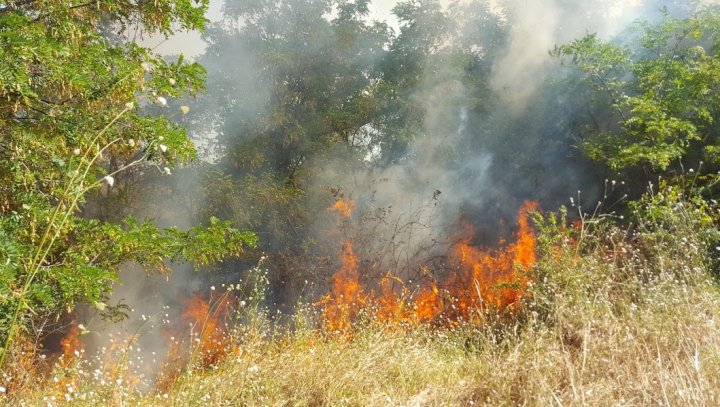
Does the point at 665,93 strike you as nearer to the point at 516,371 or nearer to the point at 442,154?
the point at 442,154

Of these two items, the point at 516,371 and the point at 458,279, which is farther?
the point at 458,279

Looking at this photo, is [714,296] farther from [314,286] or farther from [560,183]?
[560,183]

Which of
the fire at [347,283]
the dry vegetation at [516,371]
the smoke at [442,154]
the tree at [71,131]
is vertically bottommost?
the dry vegetation at [516,371]

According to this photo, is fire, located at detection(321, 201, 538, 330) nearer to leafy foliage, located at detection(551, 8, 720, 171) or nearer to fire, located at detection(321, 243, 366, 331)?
fire, located at detection(321, 243, 366, 331)

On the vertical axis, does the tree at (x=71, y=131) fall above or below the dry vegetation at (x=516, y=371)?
above

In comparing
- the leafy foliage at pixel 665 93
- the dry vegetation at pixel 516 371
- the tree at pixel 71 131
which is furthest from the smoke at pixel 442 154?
the dry vegetation at pixel 516 371

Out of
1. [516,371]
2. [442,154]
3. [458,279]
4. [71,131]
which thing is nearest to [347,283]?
[458,279]

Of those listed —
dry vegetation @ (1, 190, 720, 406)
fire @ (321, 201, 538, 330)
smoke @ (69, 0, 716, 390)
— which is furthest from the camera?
smoke @ (69, 0, 716, 390)

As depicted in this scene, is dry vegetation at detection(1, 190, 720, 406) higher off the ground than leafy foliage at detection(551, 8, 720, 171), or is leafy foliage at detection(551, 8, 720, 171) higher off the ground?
leafy foliage at detection(551, 8, 720, 171)

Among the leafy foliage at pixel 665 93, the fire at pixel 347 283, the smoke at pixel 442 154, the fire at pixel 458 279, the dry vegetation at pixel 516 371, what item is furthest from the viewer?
the smoke at pixel 442 154

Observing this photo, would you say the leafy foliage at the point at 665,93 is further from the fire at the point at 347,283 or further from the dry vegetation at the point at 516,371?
the fire at the point at 347,283

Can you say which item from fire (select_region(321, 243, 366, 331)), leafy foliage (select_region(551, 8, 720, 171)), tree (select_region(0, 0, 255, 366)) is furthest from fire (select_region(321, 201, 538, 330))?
tree (select_region(0, 0, 255, 366))

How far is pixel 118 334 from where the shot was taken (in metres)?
12.4

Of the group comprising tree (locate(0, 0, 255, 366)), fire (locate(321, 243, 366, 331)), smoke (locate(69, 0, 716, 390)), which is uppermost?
smoke (locate(69, 0, 716, 390))
